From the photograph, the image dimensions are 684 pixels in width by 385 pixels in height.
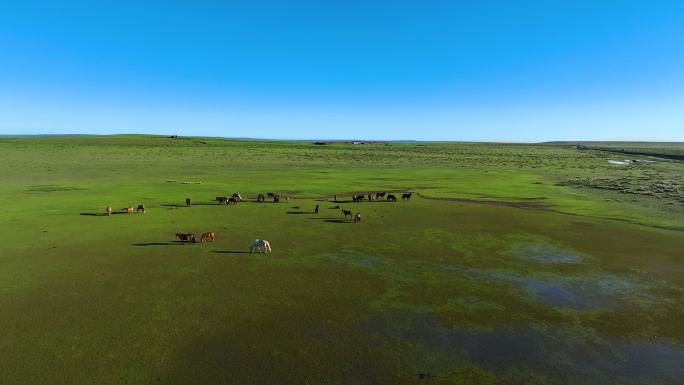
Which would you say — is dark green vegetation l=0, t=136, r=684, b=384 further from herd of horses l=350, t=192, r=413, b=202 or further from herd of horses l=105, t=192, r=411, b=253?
herd of horses l=350, t=192, r=413, b=202

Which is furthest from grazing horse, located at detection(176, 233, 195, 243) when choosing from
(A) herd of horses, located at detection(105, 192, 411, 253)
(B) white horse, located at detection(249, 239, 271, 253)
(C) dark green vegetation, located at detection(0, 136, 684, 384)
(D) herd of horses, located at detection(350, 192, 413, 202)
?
(D) herd of horses, located at detection(350, 192, 413, 202)

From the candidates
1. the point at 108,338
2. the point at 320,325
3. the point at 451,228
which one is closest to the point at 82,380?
the point at 108,338

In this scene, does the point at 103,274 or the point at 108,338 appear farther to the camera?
the point at 103,274

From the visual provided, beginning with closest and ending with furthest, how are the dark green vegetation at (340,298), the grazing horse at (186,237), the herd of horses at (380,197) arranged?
the dark green vegetation at (340,298) → the grazing horse at (186,237) → the herd of horses at (380,197)

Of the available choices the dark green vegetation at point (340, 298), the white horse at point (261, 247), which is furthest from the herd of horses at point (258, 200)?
the dark green vegetation at point (340, 298)

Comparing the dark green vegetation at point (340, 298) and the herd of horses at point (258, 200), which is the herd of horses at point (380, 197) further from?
the dark green vegetation at point (340, 298)

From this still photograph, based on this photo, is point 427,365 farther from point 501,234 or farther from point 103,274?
point 501,234

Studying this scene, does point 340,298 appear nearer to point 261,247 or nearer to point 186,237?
point 261,247

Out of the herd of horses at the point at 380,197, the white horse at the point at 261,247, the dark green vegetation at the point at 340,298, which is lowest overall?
the dark green vegetation at the point at 340,298

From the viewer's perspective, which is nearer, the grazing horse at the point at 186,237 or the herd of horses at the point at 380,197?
the grazing horse at the point at 186,237

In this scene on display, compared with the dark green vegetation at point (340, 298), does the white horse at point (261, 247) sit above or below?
above
